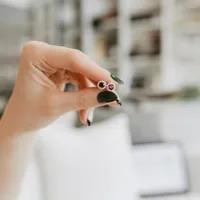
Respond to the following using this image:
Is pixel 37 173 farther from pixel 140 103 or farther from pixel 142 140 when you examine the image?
pixel 140 103

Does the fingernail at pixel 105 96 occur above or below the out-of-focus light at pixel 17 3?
below

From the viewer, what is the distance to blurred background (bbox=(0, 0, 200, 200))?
6.55ft

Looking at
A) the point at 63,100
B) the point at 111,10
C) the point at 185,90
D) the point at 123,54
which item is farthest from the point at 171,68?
the point at 63,100

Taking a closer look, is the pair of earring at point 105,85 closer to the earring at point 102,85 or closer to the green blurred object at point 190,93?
the earring at point 102,85

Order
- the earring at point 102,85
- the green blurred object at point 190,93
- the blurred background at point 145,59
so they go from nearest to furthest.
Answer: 1. the earring at point 102,85
2. the blurred background at point 145,59
3. the green blurred object at point 190,93

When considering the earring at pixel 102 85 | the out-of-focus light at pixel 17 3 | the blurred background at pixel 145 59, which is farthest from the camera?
the out-of-focus light at pixel 17 3

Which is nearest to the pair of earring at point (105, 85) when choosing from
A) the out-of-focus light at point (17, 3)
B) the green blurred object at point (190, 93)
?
the green blurred object at point (190, 93)

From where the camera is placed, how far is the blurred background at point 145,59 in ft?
6.55

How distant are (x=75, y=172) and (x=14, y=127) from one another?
914 mm

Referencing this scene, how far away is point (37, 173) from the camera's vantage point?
4.71 ft

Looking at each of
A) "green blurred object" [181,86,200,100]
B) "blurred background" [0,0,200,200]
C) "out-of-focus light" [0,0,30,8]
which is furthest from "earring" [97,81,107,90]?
"out-of-focus light" [0,0,30,8]

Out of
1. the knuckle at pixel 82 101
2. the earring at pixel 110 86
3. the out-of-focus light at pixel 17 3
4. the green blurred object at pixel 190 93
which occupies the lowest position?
the knuckle at pixel 82 101

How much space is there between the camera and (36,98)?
47 centimetres

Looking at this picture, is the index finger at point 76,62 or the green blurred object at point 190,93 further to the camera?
the green blurred object at point 190,93
